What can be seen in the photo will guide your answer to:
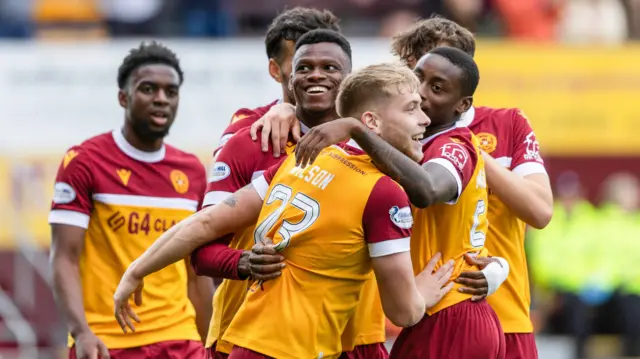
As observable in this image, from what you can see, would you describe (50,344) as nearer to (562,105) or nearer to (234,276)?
(562,105)

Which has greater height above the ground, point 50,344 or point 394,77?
point 394,77

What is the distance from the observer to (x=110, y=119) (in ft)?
50.4

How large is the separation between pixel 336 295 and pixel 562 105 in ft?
36.5

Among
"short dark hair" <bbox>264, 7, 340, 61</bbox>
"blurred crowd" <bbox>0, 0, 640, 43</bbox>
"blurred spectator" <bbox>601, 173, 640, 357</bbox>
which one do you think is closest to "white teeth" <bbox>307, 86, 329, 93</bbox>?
"short dark hair" <bbox>264, 7, 340, 61</bbox>

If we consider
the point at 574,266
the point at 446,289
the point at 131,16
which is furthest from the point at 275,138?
the point at 131,16

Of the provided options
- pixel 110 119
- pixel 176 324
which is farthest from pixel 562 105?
pixel 176 324

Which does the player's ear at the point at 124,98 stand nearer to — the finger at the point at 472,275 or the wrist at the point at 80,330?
the wrist at the point at 80,330

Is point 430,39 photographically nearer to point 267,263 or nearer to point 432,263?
point 432,263

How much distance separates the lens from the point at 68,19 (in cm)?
1616

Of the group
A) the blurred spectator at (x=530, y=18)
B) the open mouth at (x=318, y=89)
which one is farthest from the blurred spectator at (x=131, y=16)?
the open mouth at (x=318, y=89)

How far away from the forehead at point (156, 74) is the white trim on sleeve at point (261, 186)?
A: 7.24 feet

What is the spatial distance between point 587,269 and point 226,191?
10.1 meters

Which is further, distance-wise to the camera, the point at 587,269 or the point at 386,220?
the point at 587,269

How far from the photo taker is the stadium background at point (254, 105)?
1489cm
